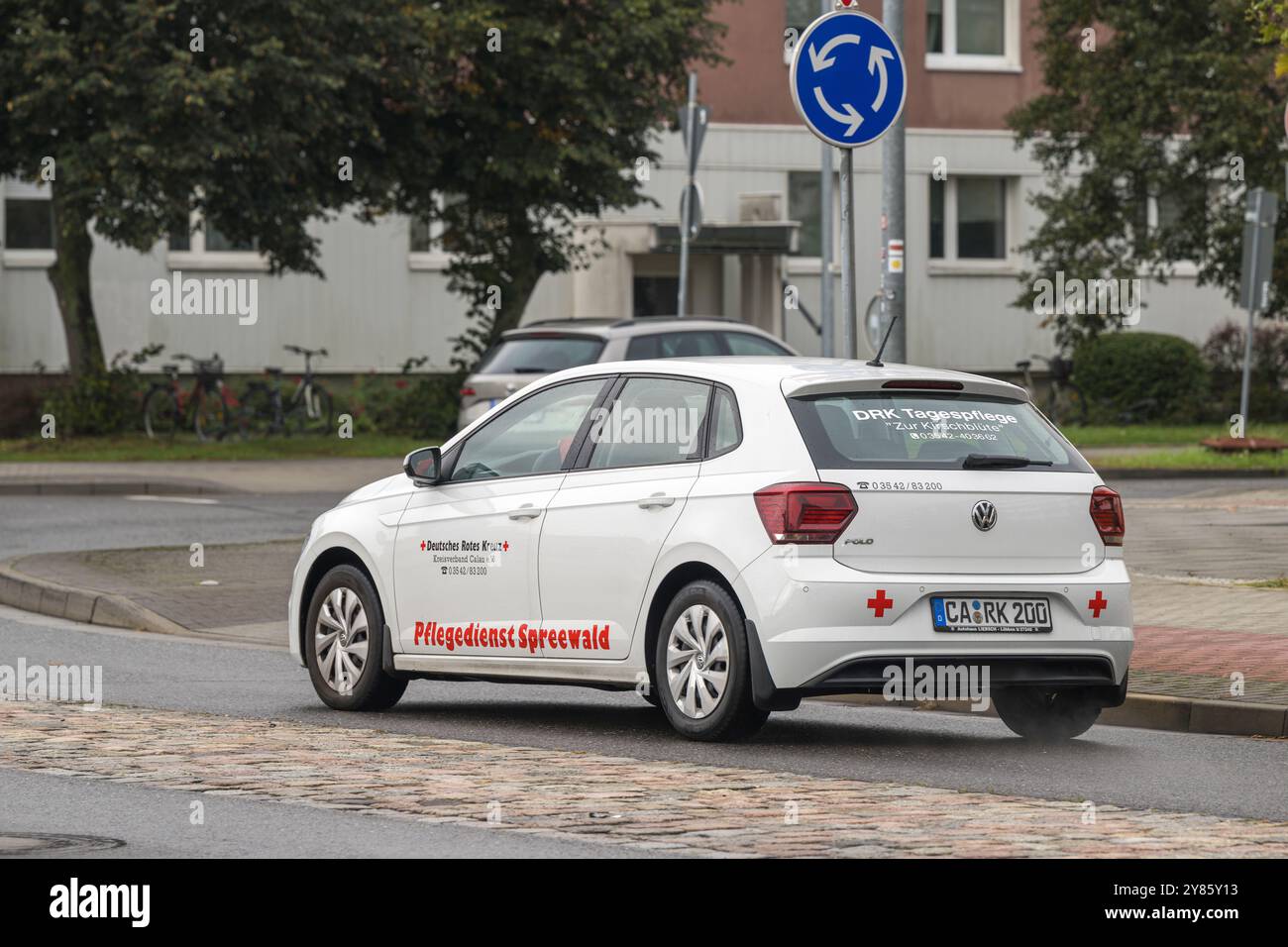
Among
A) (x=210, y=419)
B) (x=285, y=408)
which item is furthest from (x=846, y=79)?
(x=285, y=408)

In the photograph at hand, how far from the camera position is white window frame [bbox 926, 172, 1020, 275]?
151ft

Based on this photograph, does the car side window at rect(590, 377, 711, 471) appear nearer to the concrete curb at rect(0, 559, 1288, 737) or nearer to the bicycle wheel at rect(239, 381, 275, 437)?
the concrete curb at rect(0, 559, 1288, 737)

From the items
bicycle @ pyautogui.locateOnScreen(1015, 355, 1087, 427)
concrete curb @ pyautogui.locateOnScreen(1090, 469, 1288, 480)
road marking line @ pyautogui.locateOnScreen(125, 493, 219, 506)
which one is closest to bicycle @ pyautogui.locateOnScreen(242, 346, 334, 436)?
road marking line @ pyautogui.locateOnScreen(125, 493, 219, 506)

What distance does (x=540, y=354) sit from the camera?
2348 centimetres

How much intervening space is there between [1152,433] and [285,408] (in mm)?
12665

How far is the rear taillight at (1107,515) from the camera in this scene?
981 cm

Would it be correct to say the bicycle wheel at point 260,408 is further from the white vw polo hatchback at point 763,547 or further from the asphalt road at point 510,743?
the white vw polo hatchback at point 763,547

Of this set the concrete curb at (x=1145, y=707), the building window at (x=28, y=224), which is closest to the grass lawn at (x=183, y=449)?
the building window at (x=28, y=224)

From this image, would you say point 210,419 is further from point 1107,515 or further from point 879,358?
point 1107,515

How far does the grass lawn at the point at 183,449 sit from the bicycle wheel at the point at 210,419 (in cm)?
29
